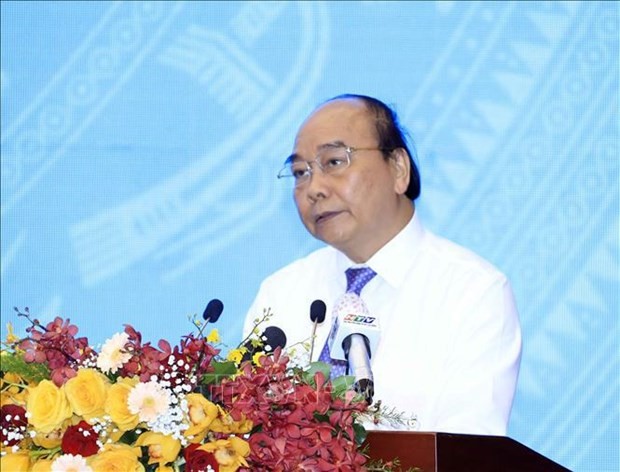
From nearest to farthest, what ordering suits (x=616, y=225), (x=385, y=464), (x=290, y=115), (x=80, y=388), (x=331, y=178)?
(x=80, y=388) < (x=385, y=464) < (x=331, y=178) < (x=616, y=225) < (x=290, y=115)

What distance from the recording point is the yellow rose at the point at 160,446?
1435mm

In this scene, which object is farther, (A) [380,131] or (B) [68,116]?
(B) [68,116]

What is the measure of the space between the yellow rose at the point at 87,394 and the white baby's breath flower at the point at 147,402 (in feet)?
0.13

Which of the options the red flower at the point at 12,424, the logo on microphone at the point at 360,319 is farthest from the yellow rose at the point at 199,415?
the logo on microphone at the point at 360,319

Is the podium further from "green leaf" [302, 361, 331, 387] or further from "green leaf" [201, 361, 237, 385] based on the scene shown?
"green leaf" [201, 361, 237, 385]

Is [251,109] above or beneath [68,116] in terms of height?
above

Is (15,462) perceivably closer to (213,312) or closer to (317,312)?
(213,312)

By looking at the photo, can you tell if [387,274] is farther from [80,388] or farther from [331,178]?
[80,388]

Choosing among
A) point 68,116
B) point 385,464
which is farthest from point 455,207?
point 385,464

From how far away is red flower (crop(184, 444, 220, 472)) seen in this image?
1424 millimetres

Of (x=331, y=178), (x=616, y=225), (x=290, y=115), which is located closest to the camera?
(x=331, y=178)

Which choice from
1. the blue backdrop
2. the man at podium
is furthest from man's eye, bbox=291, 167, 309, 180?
the blue backdrop

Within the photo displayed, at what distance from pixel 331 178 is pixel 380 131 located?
215 millimetres

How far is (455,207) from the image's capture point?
3.26 m
